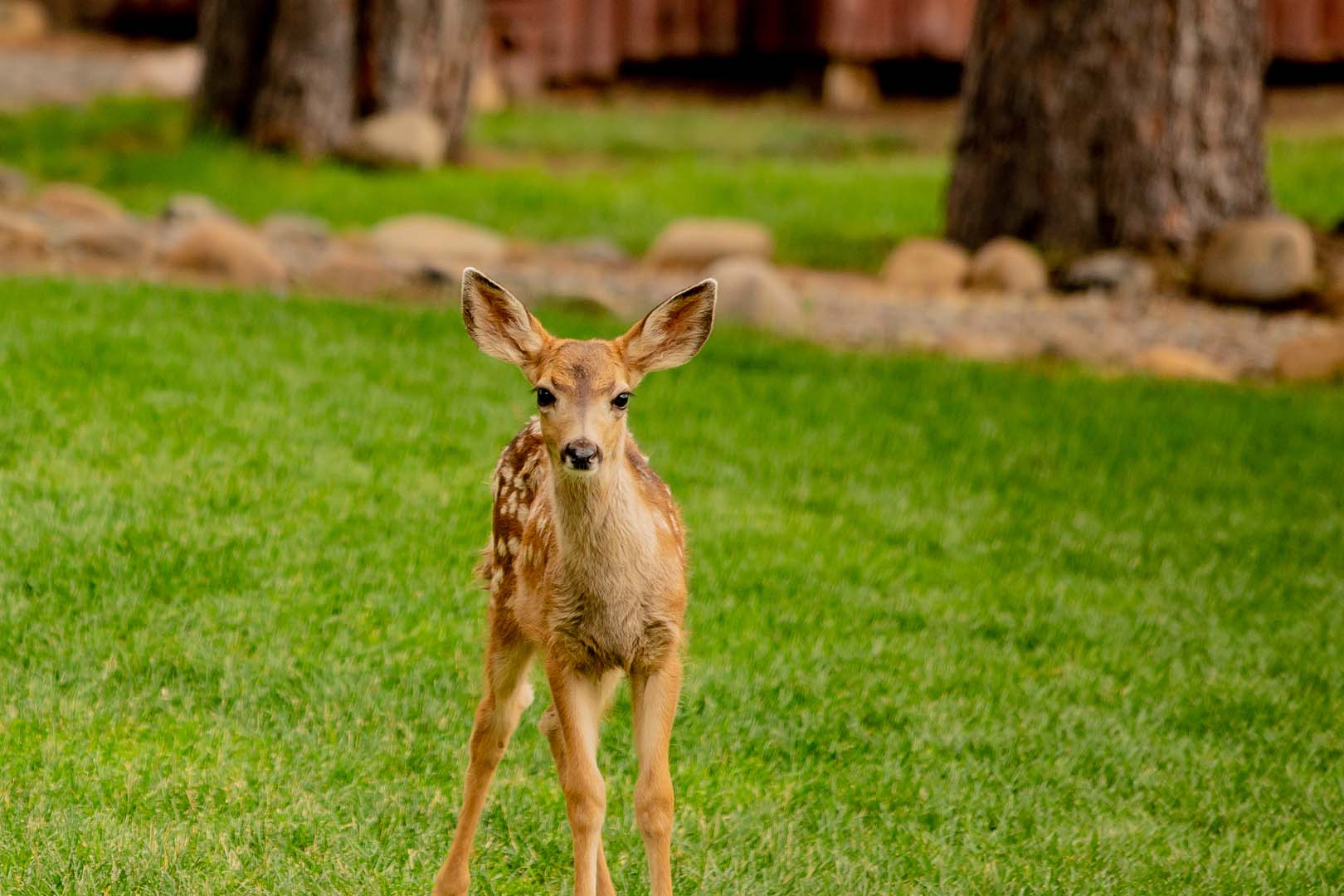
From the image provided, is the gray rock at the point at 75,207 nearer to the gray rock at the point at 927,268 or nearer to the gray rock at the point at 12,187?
the gray rock at the point at 12,187

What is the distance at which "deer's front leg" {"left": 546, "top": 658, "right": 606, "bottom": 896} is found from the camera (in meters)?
3.99

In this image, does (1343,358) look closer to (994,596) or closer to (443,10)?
(994,596)

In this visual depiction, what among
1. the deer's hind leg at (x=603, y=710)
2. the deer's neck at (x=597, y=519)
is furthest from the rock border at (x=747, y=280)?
the deer's neck at (x=597, y=519)

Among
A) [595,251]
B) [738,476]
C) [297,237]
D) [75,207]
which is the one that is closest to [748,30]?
[595,251]

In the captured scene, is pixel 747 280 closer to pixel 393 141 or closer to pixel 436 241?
pixel 436 241

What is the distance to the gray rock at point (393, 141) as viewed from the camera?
47.3 ft

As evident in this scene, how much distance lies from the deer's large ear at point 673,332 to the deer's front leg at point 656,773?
66cm

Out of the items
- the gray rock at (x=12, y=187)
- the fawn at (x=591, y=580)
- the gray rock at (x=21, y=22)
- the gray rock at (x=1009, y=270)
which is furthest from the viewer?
the gray rock at (x=21, y=22)

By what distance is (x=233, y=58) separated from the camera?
1432 centimetres

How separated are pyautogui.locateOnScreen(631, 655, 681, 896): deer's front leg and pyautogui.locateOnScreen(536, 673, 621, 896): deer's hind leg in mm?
133

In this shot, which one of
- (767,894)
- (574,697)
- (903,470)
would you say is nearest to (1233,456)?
(903,470)

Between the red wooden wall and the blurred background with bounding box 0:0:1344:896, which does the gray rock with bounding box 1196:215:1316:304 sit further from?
the red wooden wall

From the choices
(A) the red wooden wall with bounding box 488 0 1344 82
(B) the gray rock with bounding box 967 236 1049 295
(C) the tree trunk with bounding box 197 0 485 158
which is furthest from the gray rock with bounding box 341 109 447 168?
(A) the red wooden wall with bounding box 488 0 1344 82

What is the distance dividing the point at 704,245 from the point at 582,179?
3.04m
